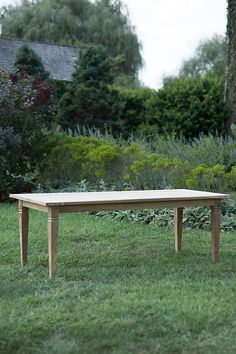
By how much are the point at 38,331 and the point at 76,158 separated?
690 centimetres

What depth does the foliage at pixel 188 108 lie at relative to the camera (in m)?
15.3

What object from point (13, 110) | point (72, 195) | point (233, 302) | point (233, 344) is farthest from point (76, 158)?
point (233, 344)

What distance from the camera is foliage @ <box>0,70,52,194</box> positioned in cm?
1001

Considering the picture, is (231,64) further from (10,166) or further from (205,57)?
(205,57)

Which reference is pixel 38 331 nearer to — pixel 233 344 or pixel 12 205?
pixel 233 344

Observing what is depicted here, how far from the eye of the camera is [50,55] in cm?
2666

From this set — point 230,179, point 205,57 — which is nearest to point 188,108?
point 230,179

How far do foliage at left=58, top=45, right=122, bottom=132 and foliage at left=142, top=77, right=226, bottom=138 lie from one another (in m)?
0.99

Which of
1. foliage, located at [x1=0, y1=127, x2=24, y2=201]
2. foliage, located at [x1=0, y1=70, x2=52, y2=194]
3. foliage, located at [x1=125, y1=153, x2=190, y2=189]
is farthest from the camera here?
foliage, located at [x1=0, y1=70, x2=52, y2=194]

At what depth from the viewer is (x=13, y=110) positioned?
10062 mm

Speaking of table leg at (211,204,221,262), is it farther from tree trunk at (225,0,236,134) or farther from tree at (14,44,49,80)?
tree at (14,44,49,80)

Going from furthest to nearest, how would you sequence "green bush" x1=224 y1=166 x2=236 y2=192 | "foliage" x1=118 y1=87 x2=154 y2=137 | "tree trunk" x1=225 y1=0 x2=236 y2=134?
"foliage" x1=118 y1=87 x2=154 y2=137, "tree trunk" x1=225 y1=0 x2=236 y2=134, "green bush" x1=224 y1=166 x2=236 y2=192

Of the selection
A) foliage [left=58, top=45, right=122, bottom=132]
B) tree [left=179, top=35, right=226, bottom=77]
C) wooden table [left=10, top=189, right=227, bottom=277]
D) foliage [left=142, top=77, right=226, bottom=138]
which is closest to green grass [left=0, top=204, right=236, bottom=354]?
wooden table [left=10, top=189, right=227, bottom=277]

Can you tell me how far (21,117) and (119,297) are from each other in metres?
6.32
